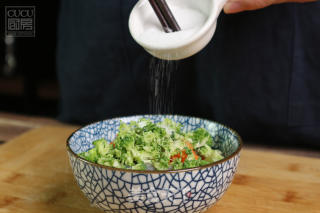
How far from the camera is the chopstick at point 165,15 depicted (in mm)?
833

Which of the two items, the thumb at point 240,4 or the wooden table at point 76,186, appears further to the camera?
the thumb at point 240,4

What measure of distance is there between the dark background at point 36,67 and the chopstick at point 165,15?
1.98 meters

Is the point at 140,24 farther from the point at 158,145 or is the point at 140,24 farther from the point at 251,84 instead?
the point at 251,84

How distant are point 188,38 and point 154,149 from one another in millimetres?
250

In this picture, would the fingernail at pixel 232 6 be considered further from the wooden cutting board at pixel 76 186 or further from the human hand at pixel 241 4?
the wooden cutting board at pixel 76 186

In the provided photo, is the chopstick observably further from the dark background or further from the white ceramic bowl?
the dark background

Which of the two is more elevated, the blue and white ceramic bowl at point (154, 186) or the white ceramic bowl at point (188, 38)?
the white ceramic bowl at point (188, 38)

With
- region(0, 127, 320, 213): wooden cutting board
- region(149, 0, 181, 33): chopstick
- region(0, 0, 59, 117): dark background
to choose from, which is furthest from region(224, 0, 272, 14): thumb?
region(0, 0, 59, 117): dark background

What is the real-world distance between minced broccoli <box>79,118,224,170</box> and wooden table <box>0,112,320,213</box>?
0.13 metres

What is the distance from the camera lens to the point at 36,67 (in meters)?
2.78

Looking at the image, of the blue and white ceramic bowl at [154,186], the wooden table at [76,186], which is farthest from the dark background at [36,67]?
the blue and white ceramic bowl at [154,186]

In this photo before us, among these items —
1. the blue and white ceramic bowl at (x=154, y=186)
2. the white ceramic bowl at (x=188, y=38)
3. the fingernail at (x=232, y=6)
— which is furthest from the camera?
the fingernail at (x=232, y=6)

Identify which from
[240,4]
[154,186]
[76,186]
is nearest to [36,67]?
[76,186]

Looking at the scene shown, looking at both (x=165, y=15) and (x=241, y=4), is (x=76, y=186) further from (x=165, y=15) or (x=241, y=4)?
(x=241, y=4)
